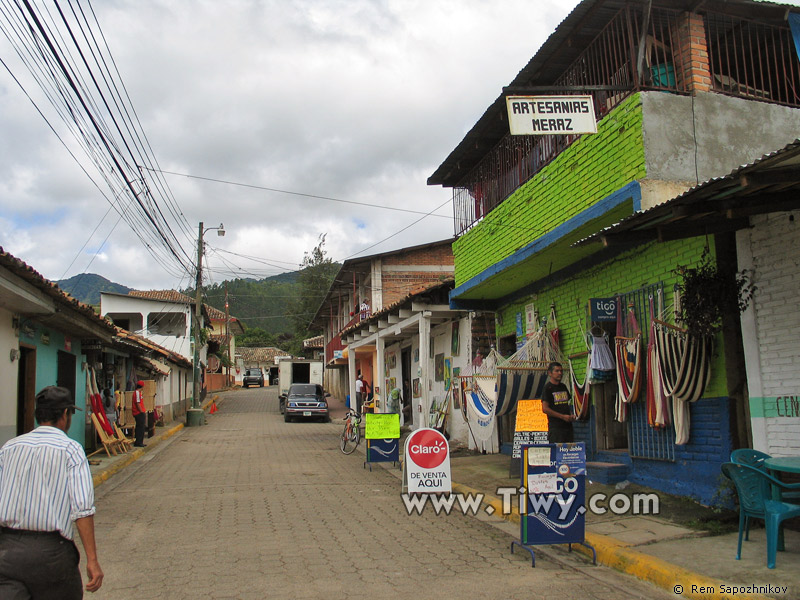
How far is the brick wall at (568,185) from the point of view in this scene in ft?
27.1

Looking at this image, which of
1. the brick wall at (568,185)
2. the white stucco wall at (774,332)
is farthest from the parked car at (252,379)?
the white stucco wall at (774,332)

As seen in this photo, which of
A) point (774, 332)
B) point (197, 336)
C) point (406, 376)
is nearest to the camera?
point (774, 332)

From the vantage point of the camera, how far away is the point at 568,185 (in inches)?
382

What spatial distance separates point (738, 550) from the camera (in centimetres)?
563

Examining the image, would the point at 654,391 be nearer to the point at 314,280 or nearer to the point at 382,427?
the point at 382,427

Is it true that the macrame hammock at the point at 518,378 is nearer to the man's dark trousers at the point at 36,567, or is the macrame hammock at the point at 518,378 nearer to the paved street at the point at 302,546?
the paved street at the point at 302,546

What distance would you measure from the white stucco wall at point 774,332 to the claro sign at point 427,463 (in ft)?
13.4

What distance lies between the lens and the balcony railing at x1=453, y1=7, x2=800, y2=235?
862 centimetres

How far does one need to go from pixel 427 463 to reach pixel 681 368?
12.1 ft

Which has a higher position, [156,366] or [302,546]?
[156,366]

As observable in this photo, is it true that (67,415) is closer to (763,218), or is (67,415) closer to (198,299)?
(763,218)

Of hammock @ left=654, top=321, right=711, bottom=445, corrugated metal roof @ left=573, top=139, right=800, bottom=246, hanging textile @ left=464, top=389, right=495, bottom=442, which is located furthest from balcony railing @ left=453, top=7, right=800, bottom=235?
hanging textile @ left=464, top=389, right=495, bottom=442

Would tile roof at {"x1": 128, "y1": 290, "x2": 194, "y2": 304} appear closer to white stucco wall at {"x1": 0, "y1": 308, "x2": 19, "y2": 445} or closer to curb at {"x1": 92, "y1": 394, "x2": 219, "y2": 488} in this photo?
curb at {"x1": 92, "y1": 394, "x2": 219, "y2": 488}

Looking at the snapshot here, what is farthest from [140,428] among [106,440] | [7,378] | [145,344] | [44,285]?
[44,285]
